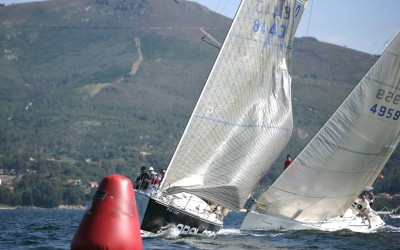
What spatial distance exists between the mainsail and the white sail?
1986mm

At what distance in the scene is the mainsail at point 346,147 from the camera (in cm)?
2900

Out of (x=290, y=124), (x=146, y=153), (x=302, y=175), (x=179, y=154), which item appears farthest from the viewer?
(x=146, y=153)

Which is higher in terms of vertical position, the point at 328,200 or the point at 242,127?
the point at 242,127

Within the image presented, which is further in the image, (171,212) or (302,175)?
(302,175)

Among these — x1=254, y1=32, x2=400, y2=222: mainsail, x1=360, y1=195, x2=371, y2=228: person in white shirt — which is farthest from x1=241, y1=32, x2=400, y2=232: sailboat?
x1=360, y1=195, x2=371, y2=228: person in white shirt

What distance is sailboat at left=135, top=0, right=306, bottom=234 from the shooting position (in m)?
25.0

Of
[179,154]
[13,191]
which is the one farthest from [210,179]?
[13,191]

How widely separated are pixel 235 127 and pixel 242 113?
18.4 inches

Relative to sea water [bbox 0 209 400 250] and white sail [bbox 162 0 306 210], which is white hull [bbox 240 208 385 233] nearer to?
sea water [bbox 0 209 400 250]

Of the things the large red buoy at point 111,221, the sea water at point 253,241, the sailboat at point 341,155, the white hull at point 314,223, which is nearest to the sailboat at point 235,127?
the sea water at point 253,241

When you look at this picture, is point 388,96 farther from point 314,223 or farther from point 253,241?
point 253,241

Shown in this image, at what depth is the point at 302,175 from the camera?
95.8ft

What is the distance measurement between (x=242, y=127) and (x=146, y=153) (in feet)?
555

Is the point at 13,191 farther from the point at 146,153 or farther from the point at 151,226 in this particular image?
the point at 151,226
